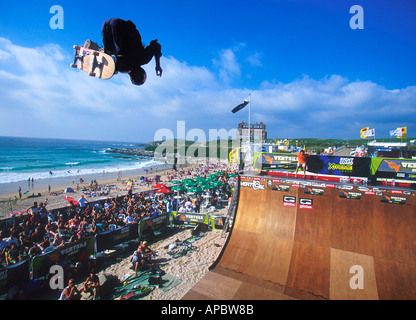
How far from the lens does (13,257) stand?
945 cm

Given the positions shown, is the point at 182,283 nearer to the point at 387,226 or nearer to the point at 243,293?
the point at 243,293

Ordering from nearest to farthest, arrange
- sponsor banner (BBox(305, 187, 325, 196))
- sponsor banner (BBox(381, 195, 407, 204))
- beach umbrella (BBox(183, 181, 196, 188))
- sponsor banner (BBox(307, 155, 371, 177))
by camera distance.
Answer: sponsor banner (BBox(381, 195, 407, 204)) < sponsor banner (BBox(305, 187, 325, 196)) < sponsor banner (BBox(307, 155, 371, 177)) < beach umbrella (BBox(183, 181, 196, 188))

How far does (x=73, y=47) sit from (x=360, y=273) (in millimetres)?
9332

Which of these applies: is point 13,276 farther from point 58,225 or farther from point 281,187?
point 281,187

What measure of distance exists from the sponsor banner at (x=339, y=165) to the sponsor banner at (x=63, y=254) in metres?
13.0

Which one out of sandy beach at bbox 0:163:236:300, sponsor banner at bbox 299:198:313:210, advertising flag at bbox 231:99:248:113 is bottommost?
sandy beach at bbox 0:163:236:300

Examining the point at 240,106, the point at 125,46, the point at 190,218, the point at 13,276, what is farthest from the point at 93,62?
the point at 240,106

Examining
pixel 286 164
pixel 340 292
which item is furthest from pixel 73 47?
pixel 286 164

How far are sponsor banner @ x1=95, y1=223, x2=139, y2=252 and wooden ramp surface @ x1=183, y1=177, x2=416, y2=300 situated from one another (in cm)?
646

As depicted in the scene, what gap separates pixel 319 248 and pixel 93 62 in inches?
361

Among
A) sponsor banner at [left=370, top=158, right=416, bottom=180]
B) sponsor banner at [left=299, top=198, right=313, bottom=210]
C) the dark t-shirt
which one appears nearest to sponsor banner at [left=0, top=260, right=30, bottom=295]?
the dark t-shirt

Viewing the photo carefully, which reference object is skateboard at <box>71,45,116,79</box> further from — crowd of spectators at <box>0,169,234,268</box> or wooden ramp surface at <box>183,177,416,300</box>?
crowd of spectators at <box>0,169,234,268</box>

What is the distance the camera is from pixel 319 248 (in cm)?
802

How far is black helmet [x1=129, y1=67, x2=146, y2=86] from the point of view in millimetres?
2250
